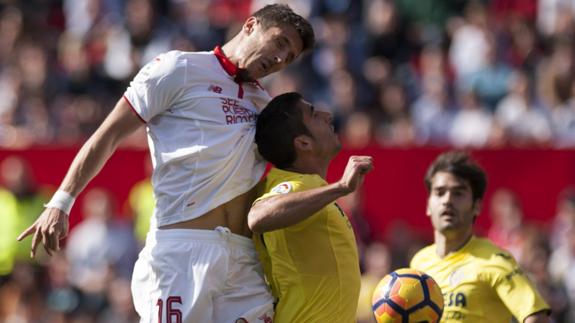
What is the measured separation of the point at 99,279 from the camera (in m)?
13.4

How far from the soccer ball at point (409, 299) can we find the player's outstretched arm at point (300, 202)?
40.1 inches

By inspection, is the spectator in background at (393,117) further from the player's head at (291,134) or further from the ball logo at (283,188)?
the ball logo at (283,188)

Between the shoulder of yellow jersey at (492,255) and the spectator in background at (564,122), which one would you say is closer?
the shoulder of yellow jersey at (492,255)

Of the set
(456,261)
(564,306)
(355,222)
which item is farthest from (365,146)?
(456,261)

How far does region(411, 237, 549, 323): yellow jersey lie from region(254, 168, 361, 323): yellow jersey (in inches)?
35.0

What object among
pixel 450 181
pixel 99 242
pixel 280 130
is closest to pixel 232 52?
pixel 280 130

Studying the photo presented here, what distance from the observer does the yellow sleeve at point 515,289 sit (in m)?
7.62

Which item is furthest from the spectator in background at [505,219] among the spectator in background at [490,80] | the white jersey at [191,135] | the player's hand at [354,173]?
the player's hand at [354,173]

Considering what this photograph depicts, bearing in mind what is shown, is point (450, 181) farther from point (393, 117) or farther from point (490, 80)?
point (490, 80)

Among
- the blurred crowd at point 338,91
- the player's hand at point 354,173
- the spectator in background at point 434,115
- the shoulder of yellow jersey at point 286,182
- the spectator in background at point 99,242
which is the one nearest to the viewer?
the player's hand at point 354,173

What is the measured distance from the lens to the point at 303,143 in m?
7.41

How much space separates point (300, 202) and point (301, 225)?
38cm

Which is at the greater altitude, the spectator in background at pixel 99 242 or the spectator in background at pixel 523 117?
the spectator in background at pixel 523 117

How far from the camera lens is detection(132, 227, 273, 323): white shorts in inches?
281
